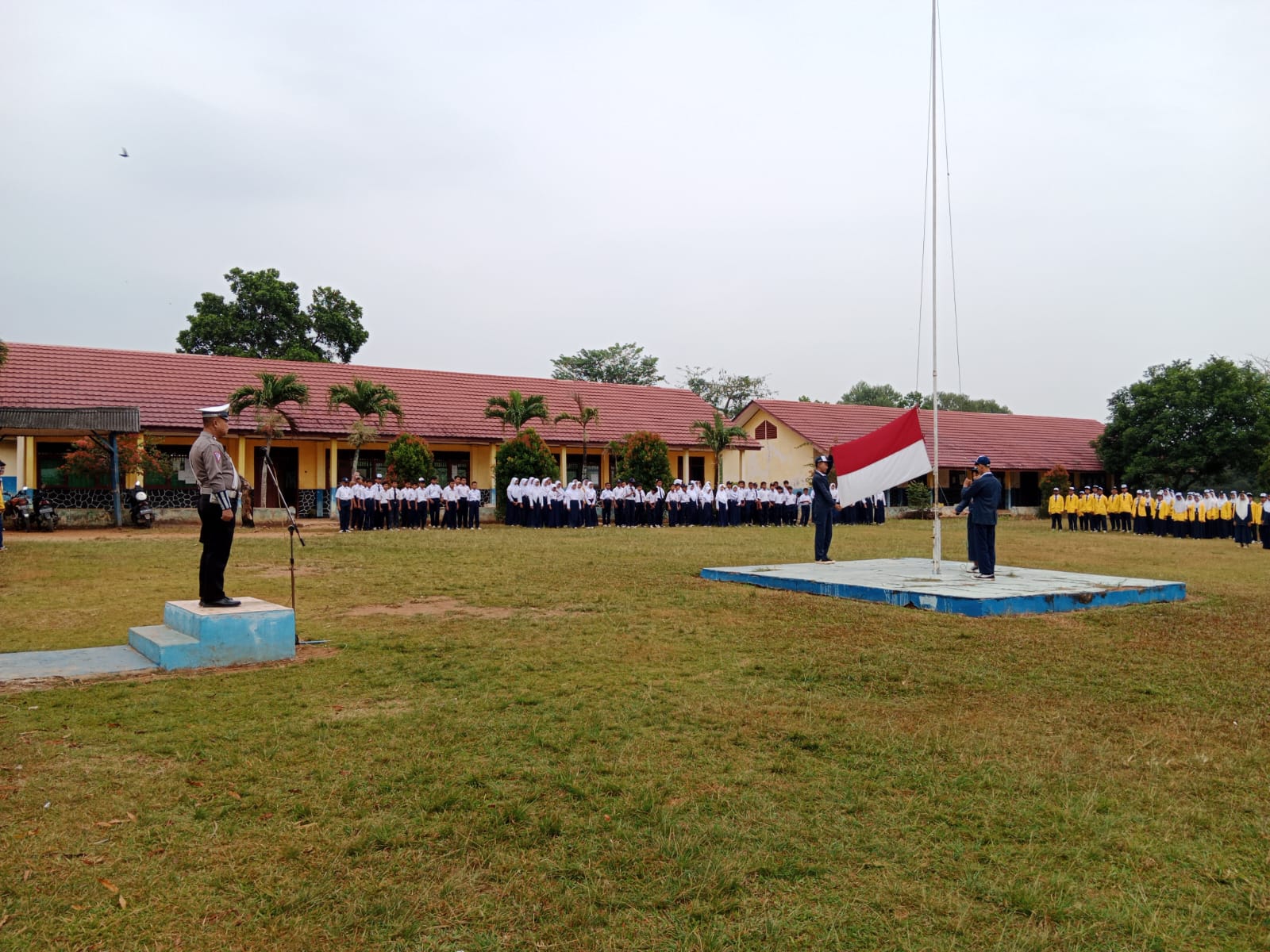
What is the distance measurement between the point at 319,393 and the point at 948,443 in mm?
24176

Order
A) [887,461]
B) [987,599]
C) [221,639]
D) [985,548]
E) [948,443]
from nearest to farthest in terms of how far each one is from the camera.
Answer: [221,639]
[987,599]
[985,548]
[887,461]
[948,443]

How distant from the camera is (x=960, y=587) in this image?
9.70m

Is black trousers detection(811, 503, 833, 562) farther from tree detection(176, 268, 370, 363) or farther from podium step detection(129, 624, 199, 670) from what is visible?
tree detection(176, 268, 370, 363)

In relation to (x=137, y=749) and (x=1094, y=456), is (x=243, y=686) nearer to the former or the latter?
(x=137, y=749)

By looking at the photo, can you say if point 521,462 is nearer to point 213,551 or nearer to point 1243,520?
point 213,551

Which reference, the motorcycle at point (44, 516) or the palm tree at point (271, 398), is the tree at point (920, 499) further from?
the motorcycle at point (44, 516)

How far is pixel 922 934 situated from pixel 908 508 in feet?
107

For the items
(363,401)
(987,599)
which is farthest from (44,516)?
(987,599)

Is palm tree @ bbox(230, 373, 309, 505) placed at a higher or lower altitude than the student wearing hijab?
higher

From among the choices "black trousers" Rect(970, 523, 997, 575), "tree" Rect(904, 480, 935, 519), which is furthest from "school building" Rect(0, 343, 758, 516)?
"black trousers" Rect(970, 523, 997, 575)

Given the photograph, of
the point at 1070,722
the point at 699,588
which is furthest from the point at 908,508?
the point at 1070,722

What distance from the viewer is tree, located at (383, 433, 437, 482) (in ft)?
77.3

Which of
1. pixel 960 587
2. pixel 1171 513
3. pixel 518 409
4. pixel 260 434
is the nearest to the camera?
pixel 960 587

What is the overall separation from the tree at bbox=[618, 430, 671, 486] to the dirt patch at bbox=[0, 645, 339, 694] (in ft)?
64.3
